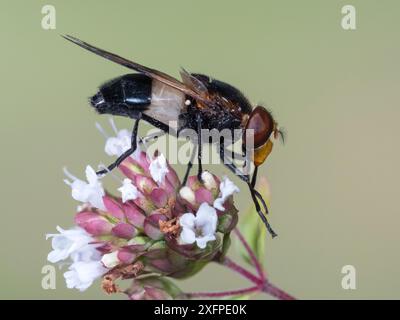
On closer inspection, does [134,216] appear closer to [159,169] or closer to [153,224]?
[153,224]

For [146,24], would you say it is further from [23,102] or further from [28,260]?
[28,260]

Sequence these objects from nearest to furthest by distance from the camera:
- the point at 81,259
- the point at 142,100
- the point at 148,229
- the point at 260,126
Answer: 1. the point at 148,229
2. the point at 81,259
3. the point at 260,126
4. the point at 142,100

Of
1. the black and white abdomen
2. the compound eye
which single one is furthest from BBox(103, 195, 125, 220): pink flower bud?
the compound eye

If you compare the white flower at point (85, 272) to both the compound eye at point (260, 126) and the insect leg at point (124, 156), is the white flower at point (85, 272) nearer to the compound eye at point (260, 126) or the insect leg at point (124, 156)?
the insect leg at point (124, 156)

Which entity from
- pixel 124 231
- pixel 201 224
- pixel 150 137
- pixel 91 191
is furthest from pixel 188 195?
pixel 150 137

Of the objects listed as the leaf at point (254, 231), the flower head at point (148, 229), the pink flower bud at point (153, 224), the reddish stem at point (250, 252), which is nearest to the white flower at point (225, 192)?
the flower head at point (148, 229)

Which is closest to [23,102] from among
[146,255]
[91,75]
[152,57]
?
[91,75]
